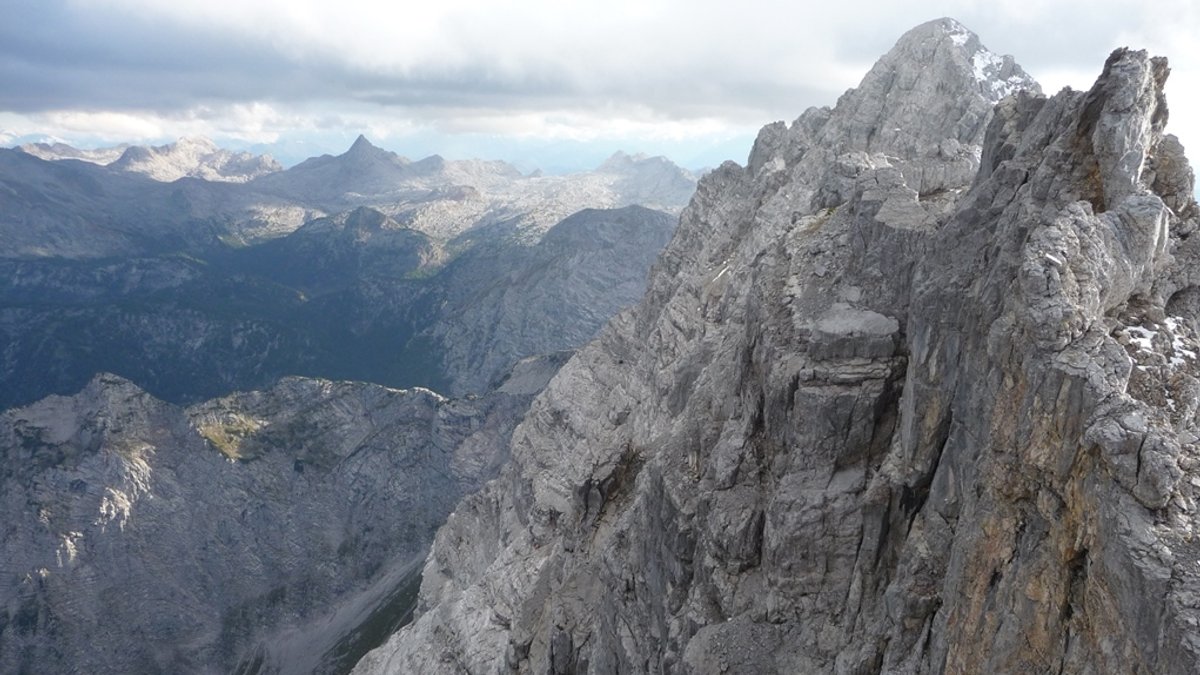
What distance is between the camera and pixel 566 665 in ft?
163

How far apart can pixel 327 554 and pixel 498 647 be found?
144651mm

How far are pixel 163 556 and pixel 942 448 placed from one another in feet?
641

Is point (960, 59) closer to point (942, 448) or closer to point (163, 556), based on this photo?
point (942, 448)

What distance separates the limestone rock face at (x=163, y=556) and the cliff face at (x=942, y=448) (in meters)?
139

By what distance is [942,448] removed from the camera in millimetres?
29938

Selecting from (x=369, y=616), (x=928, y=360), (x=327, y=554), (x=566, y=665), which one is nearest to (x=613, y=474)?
(x=566, y=665)

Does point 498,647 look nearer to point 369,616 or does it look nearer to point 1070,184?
point 1070,184

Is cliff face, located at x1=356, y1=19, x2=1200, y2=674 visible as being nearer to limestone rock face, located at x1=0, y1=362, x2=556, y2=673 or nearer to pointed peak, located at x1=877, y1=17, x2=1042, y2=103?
pointed peak, located at x1=877, y1=17, x2=1042, y2=103

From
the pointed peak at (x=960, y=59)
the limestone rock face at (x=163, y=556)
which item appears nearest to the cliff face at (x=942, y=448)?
the pointed peak at (x=960, y=59)

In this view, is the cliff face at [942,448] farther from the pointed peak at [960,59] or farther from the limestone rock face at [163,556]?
the limestone rock face at [163,556]

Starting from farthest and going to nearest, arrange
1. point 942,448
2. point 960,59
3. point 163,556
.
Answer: point 163,556 → point 960,59 → point 942,448

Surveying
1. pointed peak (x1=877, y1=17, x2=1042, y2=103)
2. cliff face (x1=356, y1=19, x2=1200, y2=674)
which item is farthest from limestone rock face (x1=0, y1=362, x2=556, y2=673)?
pointed peak (x1=877, y1=17, x2=1042, y2=103)

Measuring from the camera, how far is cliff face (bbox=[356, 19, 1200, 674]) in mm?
21734

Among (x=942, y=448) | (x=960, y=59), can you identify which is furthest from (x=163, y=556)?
(x=942, y=448)
